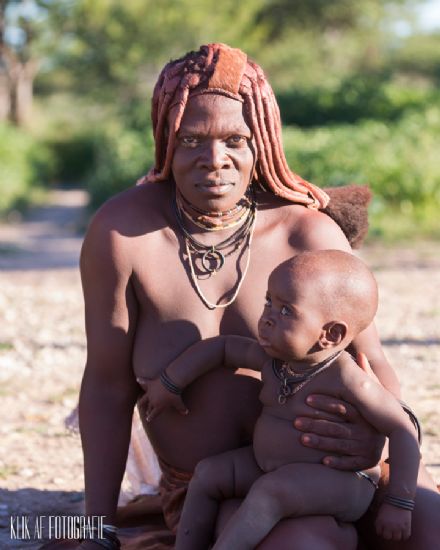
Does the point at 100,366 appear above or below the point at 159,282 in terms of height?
below

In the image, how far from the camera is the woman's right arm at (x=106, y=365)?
306cm

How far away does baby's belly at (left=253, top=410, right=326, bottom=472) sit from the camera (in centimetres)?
271

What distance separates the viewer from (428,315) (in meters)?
8.20

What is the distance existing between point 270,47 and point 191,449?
42493 millimetres

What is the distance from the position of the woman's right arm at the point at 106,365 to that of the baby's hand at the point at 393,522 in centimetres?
92

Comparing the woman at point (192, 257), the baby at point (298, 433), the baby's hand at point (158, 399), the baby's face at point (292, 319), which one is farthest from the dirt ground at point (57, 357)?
the baby's face at point (292, 319)

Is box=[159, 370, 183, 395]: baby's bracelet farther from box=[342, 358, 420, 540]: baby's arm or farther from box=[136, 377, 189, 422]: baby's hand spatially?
box=[342, 358, 420, 540]: baby's arm

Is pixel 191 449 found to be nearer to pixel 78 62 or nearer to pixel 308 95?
pixel 308 95

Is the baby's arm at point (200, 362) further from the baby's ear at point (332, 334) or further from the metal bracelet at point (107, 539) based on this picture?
the metal bracelet at point (107, 539)

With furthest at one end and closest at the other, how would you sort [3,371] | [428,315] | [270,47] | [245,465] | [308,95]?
[270,47], [308,95], [428,315], [3,371], [245,465]

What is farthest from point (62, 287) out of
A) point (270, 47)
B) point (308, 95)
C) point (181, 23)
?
point (270, 47)

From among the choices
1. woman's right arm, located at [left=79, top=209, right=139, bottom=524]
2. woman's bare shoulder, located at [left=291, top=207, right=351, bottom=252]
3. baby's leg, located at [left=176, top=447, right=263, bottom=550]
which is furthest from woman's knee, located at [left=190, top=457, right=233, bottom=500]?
woman's bare shoulder, located at [left=291, top=207, right=351, bottom=252]

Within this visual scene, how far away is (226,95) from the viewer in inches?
117

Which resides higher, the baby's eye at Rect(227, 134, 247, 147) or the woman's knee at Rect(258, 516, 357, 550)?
the baby's eye at Rect(227, 134, 247, 147)
